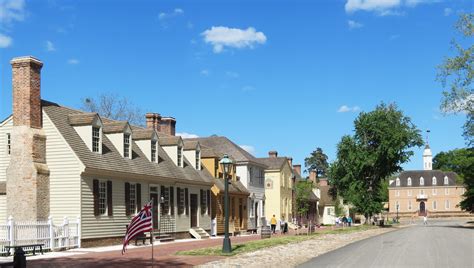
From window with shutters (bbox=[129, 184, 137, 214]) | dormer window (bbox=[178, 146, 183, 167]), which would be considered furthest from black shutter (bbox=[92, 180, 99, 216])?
dormer window (bbox=[178, 146, 183, 167])

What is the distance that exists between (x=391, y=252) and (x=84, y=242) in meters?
13.9

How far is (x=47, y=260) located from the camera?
2083 centimetres

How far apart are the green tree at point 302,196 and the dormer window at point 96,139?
4099 centimetres

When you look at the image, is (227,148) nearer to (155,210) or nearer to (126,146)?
(155,210)

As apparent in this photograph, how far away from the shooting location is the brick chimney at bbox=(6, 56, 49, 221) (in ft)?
87.9

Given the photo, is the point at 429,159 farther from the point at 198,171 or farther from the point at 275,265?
the point at 275,265

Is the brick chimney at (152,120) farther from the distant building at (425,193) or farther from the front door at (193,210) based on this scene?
the distant building at (425,193)

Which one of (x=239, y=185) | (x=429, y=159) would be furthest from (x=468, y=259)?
(x=429, y=159)

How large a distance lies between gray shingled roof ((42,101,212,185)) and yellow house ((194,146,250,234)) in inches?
252

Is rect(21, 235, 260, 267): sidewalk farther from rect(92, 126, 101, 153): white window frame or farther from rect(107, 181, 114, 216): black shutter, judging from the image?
rect(92, 126, 101, 153): white window frame

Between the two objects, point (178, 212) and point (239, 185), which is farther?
Answer: point (239, 185)

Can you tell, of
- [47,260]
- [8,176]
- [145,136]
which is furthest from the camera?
[145,136]

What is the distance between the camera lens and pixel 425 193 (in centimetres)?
14138

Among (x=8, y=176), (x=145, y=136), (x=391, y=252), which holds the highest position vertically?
(x=145, y=136)
